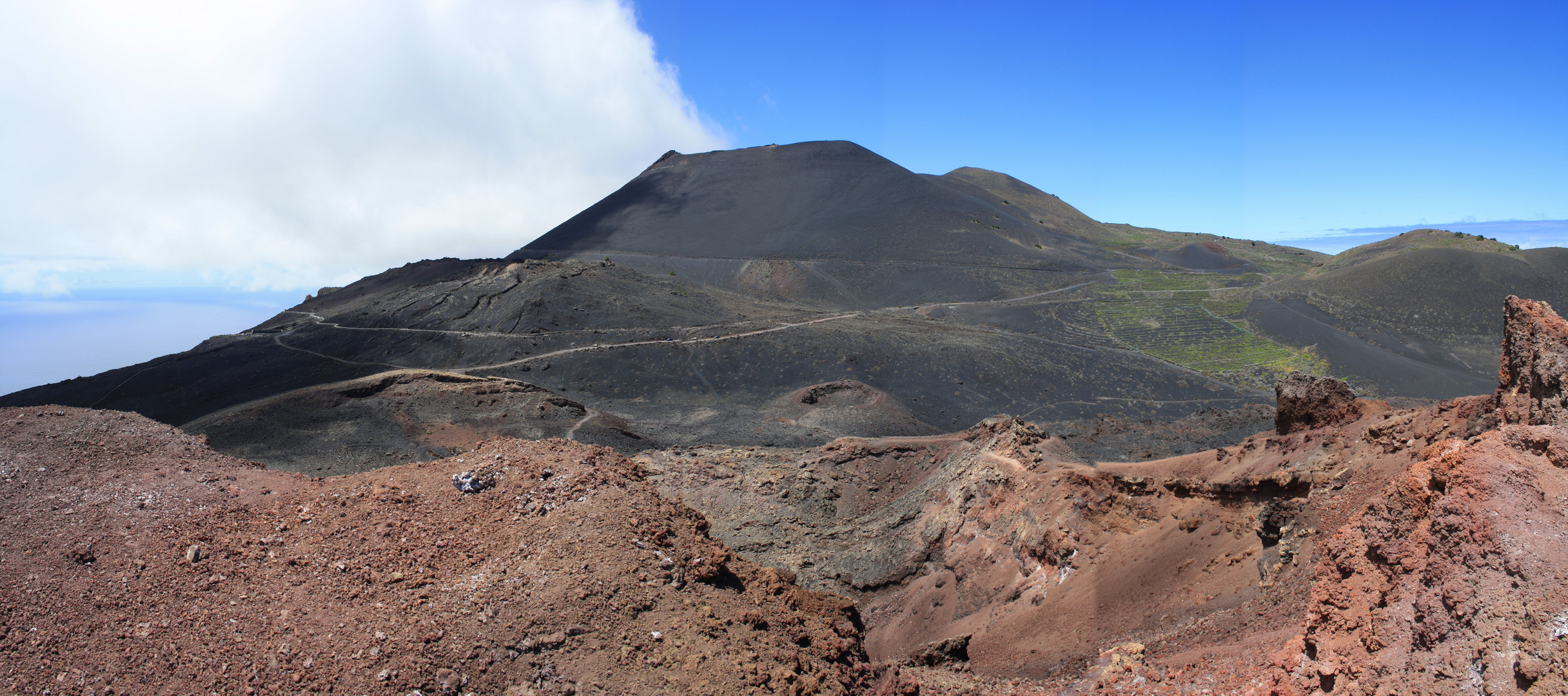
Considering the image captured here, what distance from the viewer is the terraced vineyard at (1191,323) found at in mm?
27406

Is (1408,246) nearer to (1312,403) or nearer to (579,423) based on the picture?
(1312,403)

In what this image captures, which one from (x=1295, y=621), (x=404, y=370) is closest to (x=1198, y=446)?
(x=1295, y=621)

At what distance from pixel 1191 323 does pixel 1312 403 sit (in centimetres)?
2562

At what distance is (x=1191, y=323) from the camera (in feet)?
107

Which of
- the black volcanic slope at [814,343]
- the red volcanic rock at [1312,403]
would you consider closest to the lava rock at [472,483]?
the black volcanic slope at [814,343]

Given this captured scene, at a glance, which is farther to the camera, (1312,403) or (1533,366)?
(1312,403)

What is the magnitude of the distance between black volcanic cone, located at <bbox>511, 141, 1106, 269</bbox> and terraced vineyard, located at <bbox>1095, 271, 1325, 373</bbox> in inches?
224

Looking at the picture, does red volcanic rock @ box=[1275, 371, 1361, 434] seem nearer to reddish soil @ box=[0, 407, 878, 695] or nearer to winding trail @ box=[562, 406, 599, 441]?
reddish soil @ box=[0, 407, 878, 695]

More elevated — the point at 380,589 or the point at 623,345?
the point at 623,345

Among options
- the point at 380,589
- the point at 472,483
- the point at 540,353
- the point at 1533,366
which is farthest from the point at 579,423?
the point at 1533,366

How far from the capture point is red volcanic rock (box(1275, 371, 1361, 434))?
30.7ft

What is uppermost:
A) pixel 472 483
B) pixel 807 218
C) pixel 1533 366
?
pixel 807 218

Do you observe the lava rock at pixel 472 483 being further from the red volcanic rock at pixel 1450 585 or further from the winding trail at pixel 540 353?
the winding trail at pixel 540 353

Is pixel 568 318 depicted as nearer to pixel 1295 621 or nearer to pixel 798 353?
pixel 798 353
